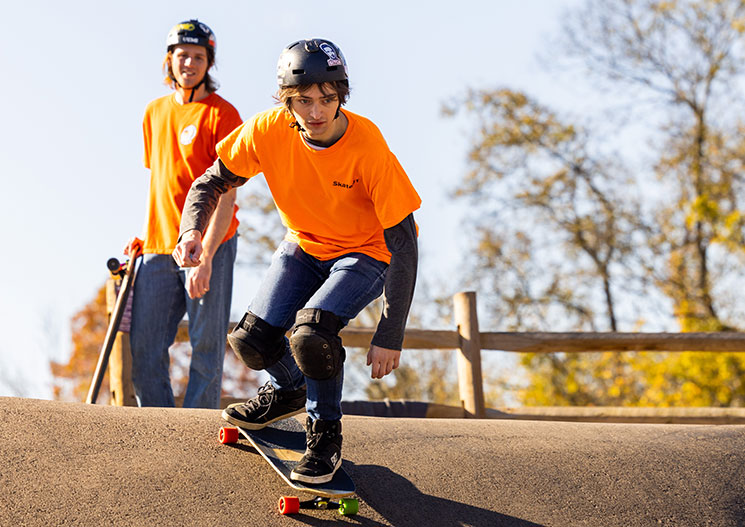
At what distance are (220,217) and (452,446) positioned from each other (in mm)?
1810

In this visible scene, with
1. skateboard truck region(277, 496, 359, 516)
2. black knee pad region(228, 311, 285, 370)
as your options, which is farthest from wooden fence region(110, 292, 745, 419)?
skateboard truck region(277, 496, 359, 516)

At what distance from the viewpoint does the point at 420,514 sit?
363 centimetres

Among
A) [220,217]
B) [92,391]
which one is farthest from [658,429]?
[92,391]

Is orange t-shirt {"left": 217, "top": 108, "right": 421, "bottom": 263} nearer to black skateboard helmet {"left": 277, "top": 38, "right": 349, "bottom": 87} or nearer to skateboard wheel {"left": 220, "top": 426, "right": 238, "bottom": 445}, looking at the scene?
black skateboard helmet {"left": 277, "top": 38, "right": 349, "bottom": 87}

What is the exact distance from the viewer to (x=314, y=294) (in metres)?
3.62

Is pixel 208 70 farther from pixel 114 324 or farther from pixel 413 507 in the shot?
pixel 413 507

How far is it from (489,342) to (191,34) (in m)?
3.57

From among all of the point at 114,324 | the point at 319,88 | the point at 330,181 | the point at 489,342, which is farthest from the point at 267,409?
the point at 489,342

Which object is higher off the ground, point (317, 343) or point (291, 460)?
point (317, 343)

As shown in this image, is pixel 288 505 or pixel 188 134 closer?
pixel 288 505

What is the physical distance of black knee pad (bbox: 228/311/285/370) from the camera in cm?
358

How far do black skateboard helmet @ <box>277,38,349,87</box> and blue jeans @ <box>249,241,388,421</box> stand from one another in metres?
0.77

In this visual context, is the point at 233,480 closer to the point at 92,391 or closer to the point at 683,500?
the point at 92,391

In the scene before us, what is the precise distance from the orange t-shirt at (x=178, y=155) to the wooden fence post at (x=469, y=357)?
2.65m
